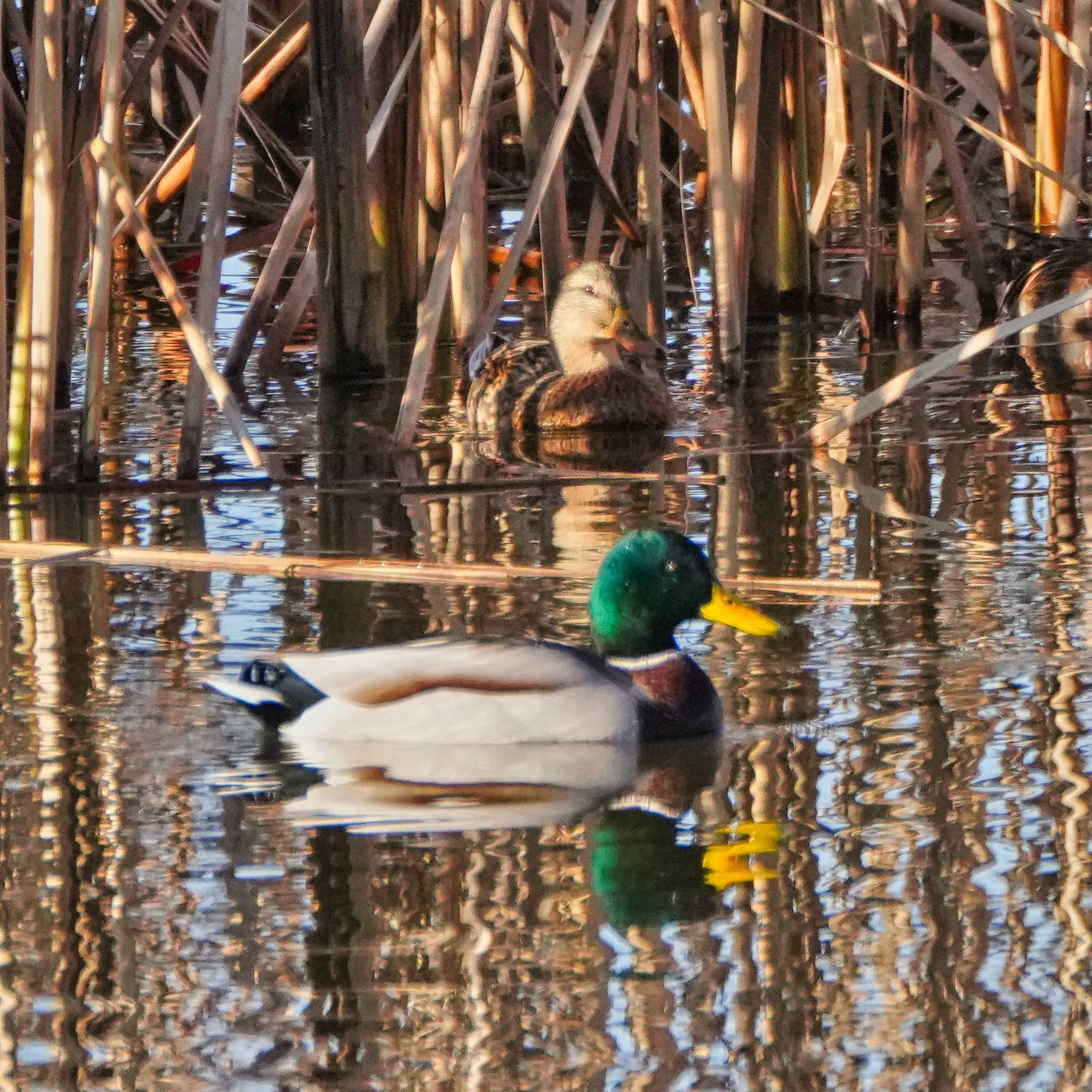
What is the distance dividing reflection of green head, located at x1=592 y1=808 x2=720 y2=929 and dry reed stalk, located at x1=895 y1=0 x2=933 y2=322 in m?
4.67

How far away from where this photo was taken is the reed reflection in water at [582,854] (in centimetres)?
350

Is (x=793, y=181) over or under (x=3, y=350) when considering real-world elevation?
over

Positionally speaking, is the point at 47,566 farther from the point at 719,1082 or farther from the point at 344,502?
the point at 719,1082

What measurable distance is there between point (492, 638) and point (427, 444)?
11.6 feet

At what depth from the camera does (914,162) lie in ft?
30.2

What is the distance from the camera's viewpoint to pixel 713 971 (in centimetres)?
379

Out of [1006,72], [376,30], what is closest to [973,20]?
[1006,72]

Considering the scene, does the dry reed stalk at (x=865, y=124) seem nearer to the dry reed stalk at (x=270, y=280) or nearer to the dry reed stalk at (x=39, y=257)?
the dry reed stalk at (x=270, y=280)

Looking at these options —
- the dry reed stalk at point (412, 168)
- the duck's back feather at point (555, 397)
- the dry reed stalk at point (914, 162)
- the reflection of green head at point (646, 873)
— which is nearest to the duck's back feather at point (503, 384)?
the duck's back feather at point (555, 397)

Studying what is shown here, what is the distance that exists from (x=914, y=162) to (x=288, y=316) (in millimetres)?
2532

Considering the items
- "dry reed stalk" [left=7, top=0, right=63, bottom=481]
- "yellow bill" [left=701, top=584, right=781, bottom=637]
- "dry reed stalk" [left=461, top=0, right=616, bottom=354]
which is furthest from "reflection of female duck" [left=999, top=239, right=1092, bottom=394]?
"yellow bill" [left=701, top=584, right=781, bottom=637]

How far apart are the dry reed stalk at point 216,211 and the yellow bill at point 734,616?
2.04 m

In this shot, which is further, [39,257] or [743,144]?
[743,144]

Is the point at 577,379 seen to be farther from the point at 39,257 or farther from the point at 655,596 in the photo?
the point at 655,596
